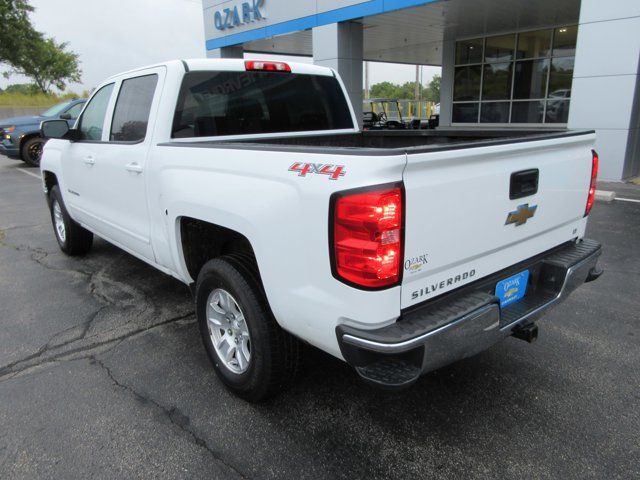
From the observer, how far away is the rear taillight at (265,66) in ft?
12.2

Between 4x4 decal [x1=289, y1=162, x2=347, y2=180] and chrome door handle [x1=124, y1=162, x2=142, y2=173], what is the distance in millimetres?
1668

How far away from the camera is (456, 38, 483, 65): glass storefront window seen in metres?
17.5

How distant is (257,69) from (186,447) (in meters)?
2.72

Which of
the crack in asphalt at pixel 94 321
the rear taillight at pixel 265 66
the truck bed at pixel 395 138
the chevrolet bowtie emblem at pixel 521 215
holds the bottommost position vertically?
the crack in asphalt at pixel 94 321

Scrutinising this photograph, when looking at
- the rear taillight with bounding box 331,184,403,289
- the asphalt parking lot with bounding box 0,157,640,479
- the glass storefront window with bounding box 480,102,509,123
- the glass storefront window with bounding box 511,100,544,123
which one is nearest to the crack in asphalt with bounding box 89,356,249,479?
the asphalt parking lot with bounding box 0,157,640,479

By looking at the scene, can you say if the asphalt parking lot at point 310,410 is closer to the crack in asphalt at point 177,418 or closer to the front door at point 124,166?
the crack in asphalt at point 177,418

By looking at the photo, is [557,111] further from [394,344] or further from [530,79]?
[394,344]

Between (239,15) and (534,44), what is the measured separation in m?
10.2

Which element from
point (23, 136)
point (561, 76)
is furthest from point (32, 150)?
point (561, 76)

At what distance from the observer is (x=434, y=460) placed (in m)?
2.37

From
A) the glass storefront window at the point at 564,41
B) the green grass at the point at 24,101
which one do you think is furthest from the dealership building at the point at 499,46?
the green grass at the point at 24,101

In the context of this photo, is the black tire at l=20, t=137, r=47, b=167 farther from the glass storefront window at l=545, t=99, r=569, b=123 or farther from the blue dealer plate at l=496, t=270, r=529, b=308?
the glass storefront window at l=545, t=99, r=569, b=123

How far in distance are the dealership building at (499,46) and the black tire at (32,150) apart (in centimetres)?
776

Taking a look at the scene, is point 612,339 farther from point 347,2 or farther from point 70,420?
point 347,2
